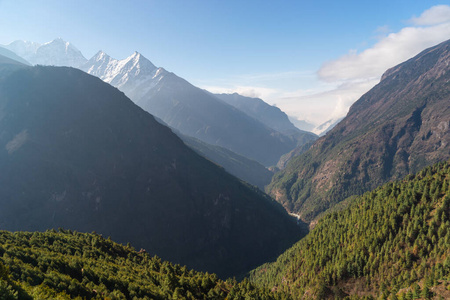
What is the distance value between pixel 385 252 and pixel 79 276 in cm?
15577

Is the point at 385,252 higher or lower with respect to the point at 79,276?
higher

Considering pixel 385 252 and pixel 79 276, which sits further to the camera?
pixel 385 252

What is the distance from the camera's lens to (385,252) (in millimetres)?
140000

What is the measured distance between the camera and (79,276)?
269ft

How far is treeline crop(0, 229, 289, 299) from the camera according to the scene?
190 feet

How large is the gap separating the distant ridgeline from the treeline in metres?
48.3

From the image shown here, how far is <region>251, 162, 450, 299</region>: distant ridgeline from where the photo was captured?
388 ft

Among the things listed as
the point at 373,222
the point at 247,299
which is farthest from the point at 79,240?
the point at 373,222

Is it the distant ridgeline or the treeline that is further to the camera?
the distant ridgeline

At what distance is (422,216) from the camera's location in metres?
142

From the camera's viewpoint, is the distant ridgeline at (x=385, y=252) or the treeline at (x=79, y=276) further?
the distant ridgeline at (x=385, y=252)

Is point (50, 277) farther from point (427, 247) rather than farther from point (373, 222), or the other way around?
point (373, 222)

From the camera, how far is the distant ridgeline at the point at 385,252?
→ 118 meters

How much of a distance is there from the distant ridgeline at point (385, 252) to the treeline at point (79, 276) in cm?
4829
